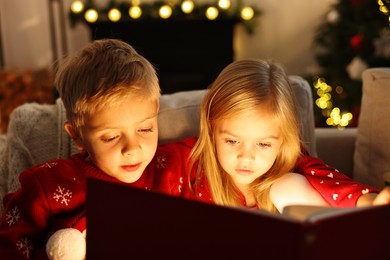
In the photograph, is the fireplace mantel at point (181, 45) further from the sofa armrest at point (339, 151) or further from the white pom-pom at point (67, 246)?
the white pom-pom at point (67, 246)

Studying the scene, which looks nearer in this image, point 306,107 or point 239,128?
point 239,128

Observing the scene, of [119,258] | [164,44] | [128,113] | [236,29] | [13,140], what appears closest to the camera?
[119,258]

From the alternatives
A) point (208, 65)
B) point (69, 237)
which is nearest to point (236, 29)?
point (208, 65)

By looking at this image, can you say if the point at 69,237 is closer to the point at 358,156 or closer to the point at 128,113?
the point at 128,113

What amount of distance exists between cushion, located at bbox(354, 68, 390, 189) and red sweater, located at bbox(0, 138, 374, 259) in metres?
0.28

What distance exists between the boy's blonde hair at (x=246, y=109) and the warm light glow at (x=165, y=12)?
265 cm

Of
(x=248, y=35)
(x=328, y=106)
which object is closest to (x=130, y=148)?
(x=328, y=106)

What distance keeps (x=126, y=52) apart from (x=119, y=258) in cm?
52

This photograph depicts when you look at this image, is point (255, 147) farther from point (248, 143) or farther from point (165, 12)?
point (165, 12)

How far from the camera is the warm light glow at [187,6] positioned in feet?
12.6

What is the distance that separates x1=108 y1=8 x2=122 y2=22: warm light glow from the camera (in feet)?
12.5

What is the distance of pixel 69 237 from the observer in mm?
967

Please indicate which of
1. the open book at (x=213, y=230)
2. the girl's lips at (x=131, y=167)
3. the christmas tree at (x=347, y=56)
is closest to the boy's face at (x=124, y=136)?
the girl's lips at (x=131, y=167)

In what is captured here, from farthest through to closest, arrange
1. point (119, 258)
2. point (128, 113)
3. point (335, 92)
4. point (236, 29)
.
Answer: point (236, 29) → point (335, 92) → point (128, 113) → point (119, 258)
